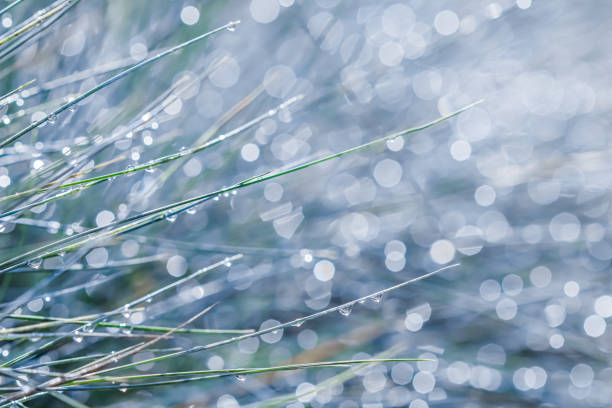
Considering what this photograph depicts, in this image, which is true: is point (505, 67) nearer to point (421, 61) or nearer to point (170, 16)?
point (421, 61)

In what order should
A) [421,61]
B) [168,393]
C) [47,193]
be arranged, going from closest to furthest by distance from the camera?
1. [47,193]
2. [168,393]
3. [421,61]

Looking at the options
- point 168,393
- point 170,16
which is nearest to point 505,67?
point 170,16

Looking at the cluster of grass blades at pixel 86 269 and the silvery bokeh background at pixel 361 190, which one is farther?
the silvery bokeh background at pixel 361 190

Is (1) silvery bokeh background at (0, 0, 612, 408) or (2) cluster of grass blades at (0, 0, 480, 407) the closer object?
(2) cluster of grass blades at (0, 0, 480, 407)

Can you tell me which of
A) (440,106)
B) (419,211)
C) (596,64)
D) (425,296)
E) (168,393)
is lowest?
(168,393)
